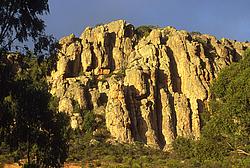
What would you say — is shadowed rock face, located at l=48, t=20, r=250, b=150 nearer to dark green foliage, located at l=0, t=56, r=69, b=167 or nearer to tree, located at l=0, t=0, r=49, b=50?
dark green foliage, located at l=0, t=56, r=69, b=167

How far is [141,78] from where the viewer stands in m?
99.9

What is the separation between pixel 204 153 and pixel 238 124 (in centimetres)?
298

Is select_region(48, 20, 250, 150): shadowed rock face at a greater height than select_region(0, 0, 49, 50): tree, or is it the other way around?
select_region(48, 20, 250, 150): shadowed rock face

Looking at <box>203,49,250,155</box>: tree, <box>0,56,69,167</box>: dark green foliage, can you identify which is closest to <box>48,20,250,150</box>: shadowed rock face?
<box>0,56,69,167</box>: dark green foliage

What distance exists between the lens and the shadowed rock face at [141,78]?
95.4 metres

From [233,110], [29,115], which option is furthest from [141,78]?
[29,115]

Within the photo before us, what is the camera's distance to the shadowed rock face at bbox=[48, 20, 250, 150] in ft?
313

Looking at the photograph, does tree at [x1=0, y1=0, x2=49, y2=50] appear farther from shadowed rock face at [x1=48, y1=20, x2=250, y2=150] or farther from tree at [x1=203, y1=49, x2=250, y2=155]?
shadowed rock face at [x1=48, y1=20, x2=250, y2=150]

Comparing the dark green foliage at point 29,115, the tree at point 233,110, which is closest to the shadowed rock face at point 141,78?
the dark green foliage at point 29,115

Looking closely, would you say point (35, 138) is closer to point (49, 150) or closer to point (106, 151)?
point (49, 150)

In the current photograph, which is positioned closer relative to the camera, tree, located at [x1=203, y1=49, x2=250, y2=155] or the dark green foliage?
the dark green foliage

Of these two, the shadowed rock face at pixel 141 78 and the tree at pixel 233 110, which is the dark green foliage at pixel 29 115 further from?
the shadowed rock face at pixel 141 78

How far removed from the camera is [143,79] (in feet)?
328

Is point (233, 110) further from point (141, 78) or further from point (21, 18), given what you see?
point (141, 78)
